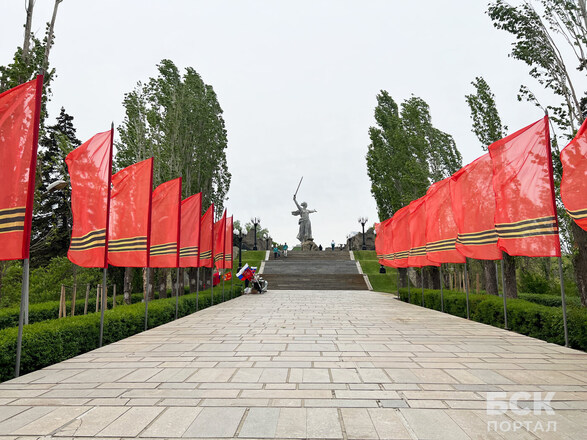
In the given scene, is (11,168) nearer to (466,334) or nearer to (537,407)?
(537,407)

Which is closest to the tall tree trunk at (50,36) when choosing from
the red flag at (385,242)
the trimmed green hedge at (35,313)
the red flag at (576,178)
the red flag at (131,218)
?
the red flag at (131,218)

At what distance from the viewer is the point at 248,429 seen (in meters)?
3.14

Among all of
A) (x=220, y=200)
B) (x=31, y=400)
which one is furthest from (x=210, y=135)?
(x=31, y=400)

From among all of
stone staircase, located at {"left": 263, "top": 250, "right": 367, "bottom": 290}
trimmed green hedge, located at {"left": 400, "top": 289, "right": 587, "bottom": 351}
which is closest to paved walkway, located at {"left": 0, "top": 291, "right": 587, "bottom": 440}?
trimmed green hedge, located at {"left": 400, "top": 289, "right": 587, "bottom": 351}

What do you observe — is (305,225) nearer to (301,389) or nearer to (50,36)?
(50,36)

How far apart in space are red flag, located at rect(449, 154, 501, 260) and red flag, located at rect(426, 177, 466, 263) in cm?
108

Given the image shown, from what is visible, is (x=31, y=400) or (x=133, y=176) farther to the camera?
(x=133, y=176)

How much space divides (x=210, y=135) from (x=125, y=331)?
15.0 m

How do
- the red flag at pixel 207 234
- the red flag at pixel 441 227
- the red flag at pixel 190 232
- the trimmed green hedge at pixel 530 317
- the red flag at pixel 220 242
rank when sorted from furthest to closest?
the red flag at pixel 220 242 < the red flag at pixel 207 234 < the red flag at pixel 190 232 < the red flag at pixel 441 227 < the trimmed green hedge at pixel 530 317

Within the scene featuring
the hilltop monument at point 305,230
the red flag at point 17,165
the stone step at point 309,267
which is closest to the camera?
the red flag at point 17,165

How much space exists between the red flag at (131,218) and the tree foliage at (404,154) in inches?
551

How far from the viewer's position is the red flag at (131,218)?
28.5ft

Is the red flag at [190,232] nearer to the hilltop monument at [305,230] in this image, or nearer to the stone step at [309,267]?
the stone step at [309,267]

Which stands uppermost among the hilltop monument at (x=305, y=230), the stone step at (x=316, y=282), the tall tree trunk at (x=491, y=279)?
the hilltop monument at (x=305, y=230)
